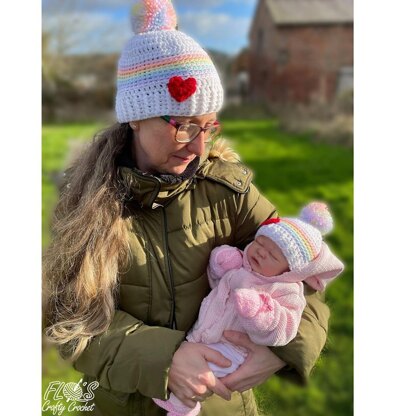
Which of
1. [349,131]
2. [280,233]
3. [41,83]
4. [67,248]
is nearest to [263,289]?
[280,233]

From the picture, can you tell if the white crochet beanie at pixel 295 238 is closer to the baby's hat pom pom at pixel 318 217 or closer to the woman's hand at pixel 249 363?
the baby's hat pom pom at pixel 318 217

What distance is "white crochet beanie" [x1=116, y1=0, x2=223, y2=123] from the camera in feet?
5.27

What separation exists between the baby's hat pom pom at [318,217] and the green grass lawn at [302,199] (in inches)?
8.4

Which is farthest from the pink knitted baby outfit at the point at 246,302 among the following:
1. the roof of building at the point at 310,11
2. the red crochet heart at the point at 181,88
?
the roof of building at the point at 310,11

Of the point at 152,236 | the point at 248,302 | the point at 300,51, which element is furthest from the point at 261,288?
the point at 300,51

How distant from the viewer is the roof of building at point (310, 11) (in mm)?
2080

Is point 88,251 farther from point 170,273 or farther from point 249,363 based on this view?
point 249,363

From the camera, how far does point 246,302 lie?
1651mm

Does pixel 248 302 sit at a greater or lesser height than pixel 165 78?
lesser

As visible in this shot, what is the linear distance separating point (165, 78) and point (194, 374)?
85cm

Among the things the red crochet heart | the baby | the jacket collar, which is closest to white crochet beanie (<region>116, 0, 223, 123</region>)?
the red crochet heart

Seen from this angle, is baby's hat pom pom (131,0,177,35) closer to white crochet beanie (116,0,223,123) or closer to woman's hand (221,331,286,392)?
white crochet beanie (116,0,223,123)

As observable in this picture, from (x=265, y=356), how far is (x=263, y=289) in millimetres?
208
